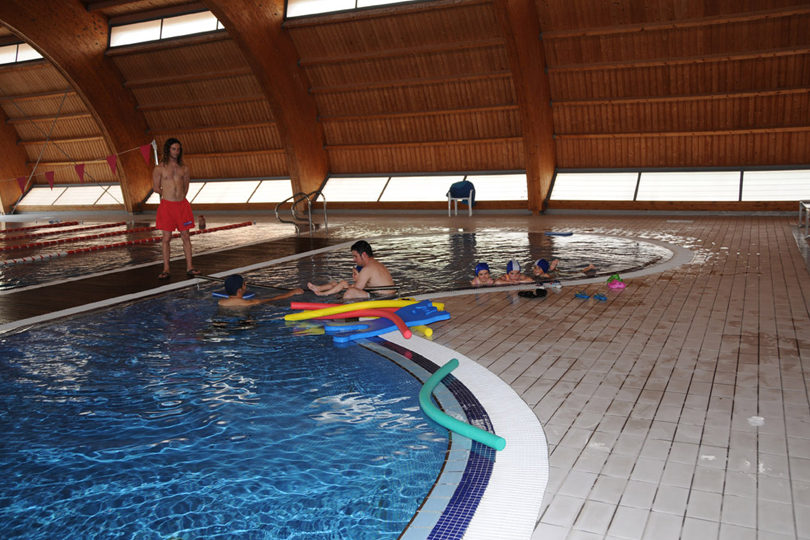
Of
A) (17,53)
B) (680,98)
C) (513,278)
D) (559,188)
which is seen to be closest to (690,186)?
(680,98)

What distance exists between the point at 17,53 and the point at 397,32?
16.5m

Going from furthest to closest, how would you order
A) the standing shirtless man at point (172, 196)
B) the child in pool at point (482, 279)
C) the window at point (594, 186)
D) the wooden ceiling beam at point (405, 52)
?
the window at point (594, 186) < the wooden ceiling beam at point (405, 52) < the standing shirtless man at point (172, 196) < the child in pool at point (482, 279)

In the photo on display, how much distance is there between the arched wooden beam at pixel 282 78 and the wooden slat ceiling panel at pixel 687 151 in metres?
8.30

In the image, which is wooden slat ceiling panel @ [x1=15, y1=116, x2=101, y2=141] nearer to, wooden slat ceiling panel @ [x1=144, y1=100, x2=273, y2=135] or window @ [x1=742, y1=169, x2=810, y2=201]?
wooden slat ceiling panel @ [x1=144, y1=100, x2=273, y2=135]

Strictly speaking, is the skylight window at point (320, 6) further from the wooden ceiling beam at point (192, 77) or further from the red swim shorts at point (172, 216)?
the red swim shorts at point (172, 216)

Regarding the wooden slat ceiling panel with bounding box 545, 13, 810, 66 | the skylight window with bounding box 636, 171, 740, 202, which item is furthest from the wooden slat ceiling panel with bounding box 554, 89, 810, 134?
the skylight window with bounding box 636, 171, 740, 202

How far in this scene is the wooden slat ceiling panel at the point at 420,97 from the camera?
18781 mm

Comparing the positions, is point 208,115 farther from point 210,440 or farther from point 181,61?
point 210,440

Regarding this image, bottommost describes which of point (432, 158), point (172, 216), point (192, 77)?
point (172, 216)

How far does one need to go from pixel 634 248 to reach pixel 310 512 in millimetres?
9495

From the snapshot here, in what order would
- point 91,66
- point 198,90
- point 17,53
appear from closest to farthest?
point 91,66, point 198,90, point 17,53

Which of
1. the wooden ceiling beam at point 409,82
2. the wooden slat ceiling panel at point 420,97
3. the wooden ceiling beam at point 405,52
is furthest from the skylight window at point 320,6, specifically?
the wooden slat ceiling panel at point 420,97

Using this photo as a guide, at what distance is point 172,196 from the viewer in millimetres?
9750

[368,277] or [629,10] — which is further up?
[629,10]
